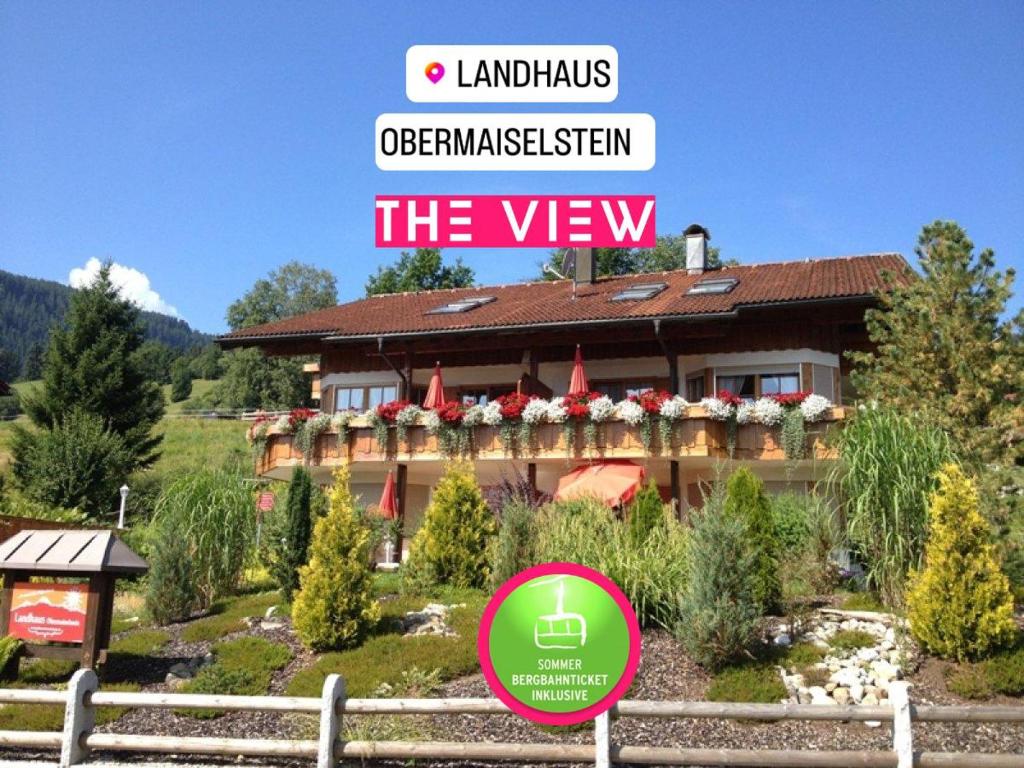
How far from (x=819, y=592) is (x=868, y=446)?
246cm

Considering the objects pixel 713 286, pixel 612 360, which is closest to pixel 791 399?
pixel 713 286

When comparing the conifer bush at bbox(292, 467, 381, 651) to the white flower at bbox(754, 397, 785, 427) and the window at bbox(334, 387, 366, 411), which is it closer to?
the white flower at bbox(754, 397, 785, 427)

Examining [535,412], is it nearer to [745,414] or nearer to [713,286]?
[745,414]

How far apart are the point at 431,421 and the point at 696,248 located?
1154 centimetres

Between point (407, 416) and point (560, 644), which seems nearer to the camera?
point (560, 644)

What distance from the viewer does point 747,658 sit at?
11.2 metres

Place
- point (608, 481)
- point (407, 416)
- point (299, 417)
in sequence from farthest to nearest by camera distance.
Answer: point (299, 417) < point (407, 416) < point (608, 481)

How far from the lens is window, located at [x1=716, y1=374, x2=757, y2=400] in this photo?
24.8 metres

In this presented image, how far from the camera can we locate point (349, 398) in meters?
29.3

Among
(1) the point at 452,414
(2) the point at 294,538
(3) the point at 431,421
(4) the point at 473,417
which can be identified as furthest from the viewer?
(3) the point at 431,421

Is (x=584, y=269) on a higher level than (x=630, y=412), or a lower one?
higher

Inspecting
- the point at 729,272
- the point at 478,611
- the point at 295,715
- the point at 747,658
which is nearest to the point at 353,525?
the point at 478,611

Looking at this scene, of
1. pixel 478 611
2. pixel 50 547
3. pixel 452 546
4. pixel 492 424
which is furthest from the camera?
pixel 492 424

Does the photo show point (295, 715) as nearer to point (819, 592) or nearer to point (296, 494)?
point (296, 494)
